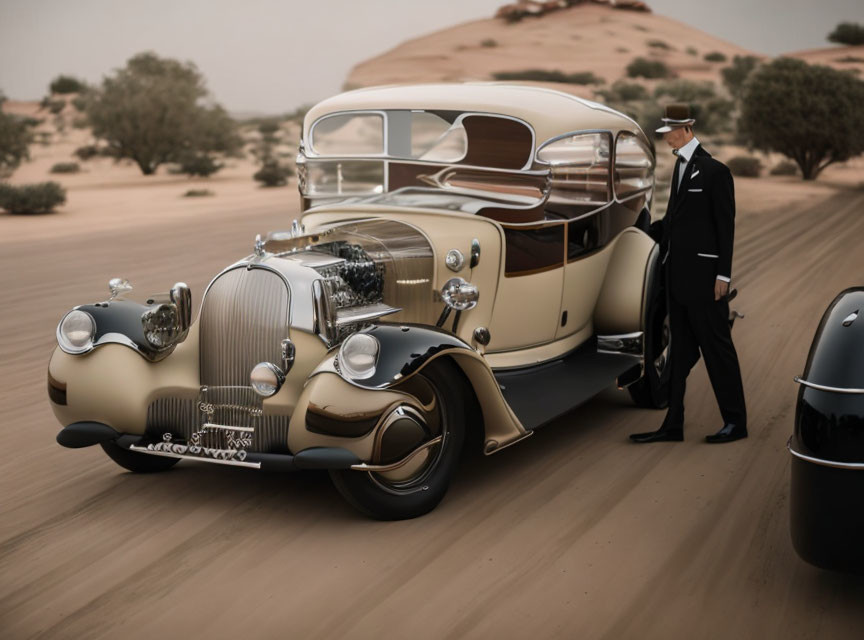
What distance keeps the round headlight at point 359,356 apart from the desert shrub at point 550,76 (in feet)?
181

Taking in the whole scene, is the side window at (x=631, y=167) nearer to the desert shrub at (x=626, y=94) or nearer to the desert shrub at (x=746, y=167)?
the desert shrub at (x=746, y=167)

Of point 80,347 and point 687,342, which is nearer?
point 80,347

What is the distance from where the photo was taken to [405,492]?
4.72 meters

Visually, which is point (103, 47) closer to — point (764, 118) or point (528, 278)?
point (764, 118)

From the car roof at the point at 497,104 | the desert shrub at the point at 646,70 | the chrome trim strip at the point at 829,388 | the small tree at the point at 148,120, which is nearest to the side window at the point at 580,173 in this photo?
the car roof at the point at 497,104

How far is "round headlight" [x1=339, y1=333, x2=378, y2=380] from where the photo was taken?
4398 millimetres

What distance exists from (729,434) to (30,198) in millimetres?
18204

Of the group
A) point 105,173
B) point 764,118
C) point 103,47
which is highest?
point 103,47

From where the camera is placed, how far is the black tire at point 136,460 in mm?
5285

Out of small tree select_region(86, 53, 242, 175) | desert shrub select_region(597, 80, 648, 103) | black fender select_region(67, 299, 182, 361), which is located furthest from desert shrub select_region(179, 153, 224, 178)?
black fender select_region(67, 299, 182, 361)

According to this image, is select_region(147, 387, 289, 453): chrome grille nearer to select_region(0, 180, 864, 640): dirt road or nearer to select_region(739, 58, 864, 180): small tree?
select_region(0, 180, 864, 640): dirt road

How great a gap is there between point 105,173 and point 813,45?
2020 inches

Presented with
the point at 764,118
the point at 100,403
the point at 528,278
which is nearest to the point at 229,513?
the point at 100,403

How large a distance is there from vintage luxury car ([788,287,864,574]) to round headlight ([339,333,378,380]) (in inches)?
72.6
